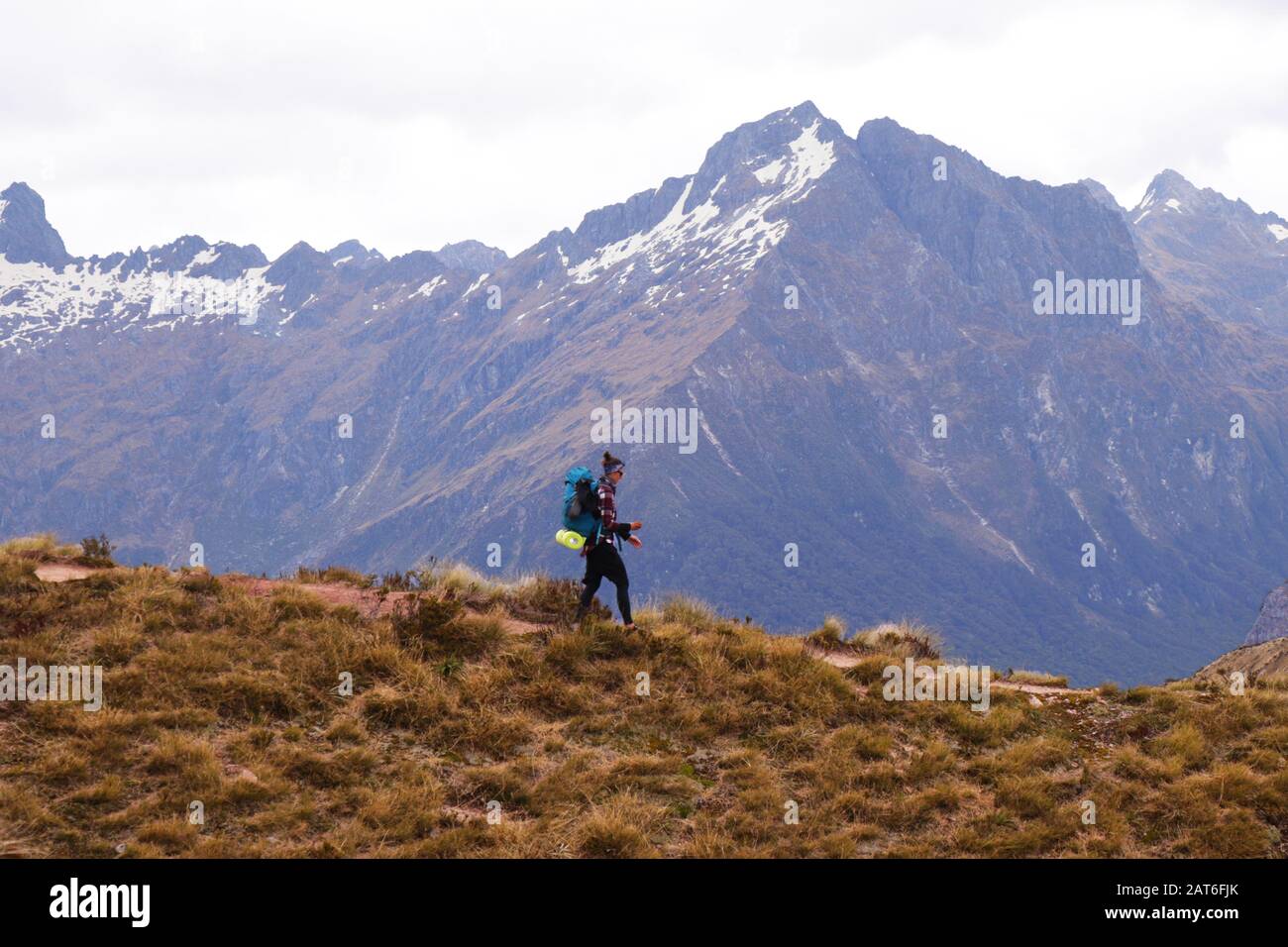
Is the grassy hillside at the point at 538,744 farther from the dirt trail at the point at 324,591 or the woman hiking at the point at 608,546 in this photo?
the woman hiking at the point at 608,546

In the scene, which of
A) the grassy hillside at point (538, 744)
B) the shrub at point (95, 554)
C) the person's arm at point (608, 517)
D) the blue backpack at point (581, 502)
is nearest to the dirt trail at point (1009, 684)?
the grassy hillside at point (538, 744)

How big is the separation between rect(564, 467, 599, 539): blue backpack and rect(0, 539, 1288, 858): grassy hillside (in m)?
1.65

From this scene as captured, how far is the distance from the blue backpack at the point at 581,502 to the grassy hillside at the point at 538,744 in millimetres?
1651

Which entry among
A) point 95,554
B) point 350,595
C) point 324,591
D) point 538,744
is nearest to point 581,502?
point 538,744

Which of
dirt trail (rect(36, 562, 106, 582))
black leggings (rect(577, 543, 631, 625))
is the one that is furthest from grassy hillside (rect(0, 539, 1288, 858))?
black leggings (rect(577, 543, 631, 625))

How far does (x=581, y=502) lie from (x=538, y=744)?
408 centimetres

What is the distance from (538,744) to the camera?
510 inches

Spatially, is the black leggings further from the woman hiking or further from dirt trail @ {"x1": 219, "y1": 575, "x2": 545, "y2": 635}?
dirt trail @ {"x1": 219, "y1": 575, "x2": 545, "y2": 635}

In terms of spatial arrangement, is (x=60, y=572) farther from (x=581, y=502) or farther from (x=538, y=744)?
(x=538, y=744)

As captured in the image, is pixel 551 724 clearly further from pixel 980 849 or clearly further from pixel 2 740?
pixel 2 740

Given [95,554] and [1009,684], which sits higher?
[95,554]

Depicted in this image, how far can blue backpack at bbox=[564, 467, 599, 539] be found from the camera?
15415 millimetres

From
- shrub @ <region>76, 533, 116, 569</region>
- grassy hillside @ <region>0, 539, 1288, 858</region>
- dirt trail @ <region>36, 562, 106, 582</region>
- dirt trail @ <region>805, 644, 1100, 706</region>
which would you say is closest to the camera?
grassy hillside @ <region>0, 539, 1288, 858</region>
